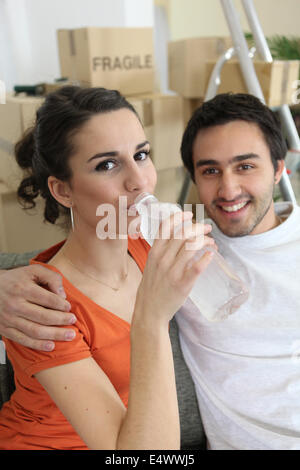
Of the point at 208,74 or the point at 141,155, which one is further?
the point at 208,74

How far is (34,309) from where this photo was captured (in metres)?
0.76

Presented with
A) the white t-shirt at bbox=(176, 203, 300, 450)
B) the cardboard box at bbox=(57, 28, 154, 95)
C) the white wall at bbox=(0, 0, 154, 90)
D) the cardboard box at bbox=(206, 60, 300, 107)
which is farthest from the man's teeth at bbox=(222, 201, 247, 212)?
the white wall at bbox=(0, 0, 154, 90)

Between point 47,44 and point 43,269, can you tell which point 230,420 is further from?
point 47,44

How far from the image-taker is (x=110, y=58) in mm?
1832

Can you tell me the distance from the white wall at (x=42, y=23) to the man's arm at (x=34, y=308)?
1920mm

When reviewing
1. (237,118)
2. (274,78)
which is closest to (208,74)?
(274,78)

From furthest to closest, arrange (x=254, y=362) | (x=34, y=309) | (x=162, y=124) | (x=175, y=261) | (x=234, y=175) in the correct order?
1. (x=162, y=124)
2. (x=234, y=175)
3. (x=254, y=362)
4. (x=34, y=309)
5. (x=175, y=261)

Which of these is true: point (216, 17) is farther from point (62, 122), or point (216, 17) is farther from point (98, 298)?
point (98, 298)

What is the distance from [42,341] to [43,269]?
0.51ft

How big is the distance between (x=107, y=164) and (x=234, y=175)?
419 mm

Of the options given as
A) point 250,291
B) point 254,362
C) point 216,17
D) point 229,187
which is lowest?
point 254,362

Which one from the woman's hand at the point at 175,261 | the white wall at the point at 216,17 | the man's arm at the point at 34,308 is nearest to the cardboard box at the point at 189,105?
the man's arm at the point at 34,308

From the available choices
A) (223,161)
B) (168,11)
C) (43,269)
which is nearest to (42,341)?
(43,269)

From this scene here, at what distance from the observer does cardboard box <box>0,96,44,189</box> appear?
1.64m
